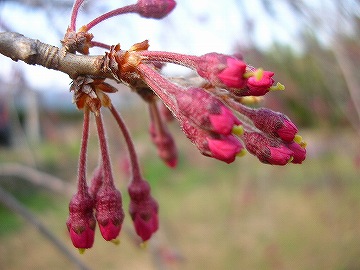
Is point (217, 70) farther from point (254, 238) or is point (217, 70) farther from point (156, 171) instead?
point (156, 171)

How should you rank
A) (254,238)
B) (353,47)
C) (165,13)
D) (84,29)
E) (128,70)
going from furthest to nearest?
(254,238), (353,47), (165,13), (84,29), (128,70)

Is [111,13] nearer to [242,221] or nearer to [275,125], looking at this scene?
[275,125]

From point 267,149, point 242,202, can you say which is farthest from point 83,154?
point 242,202

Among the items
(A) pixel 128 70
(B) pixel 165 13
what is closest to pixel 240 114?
(A) pixel 128 70

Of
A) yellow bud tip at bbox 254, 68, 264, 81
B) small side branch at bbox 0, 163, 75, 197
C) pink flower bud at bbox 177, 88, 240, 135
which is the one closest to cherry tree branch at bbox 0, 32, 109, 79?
pink flower bud at bbox 177, 88, 240, 135

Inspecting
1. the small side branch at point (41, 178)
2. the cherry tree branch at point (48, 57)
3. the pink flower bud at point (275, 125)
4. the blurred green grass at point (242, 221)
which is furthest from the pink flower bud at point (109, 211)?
the blurred green grass at point (242, 221)

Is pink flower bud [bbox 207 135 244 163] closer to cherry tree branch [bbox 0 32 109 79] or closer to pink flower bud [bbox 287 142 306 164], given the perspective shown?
pink flower bud [bbox 287 142 306 164]

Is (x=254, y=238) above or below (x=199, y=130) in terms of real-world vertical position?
below
